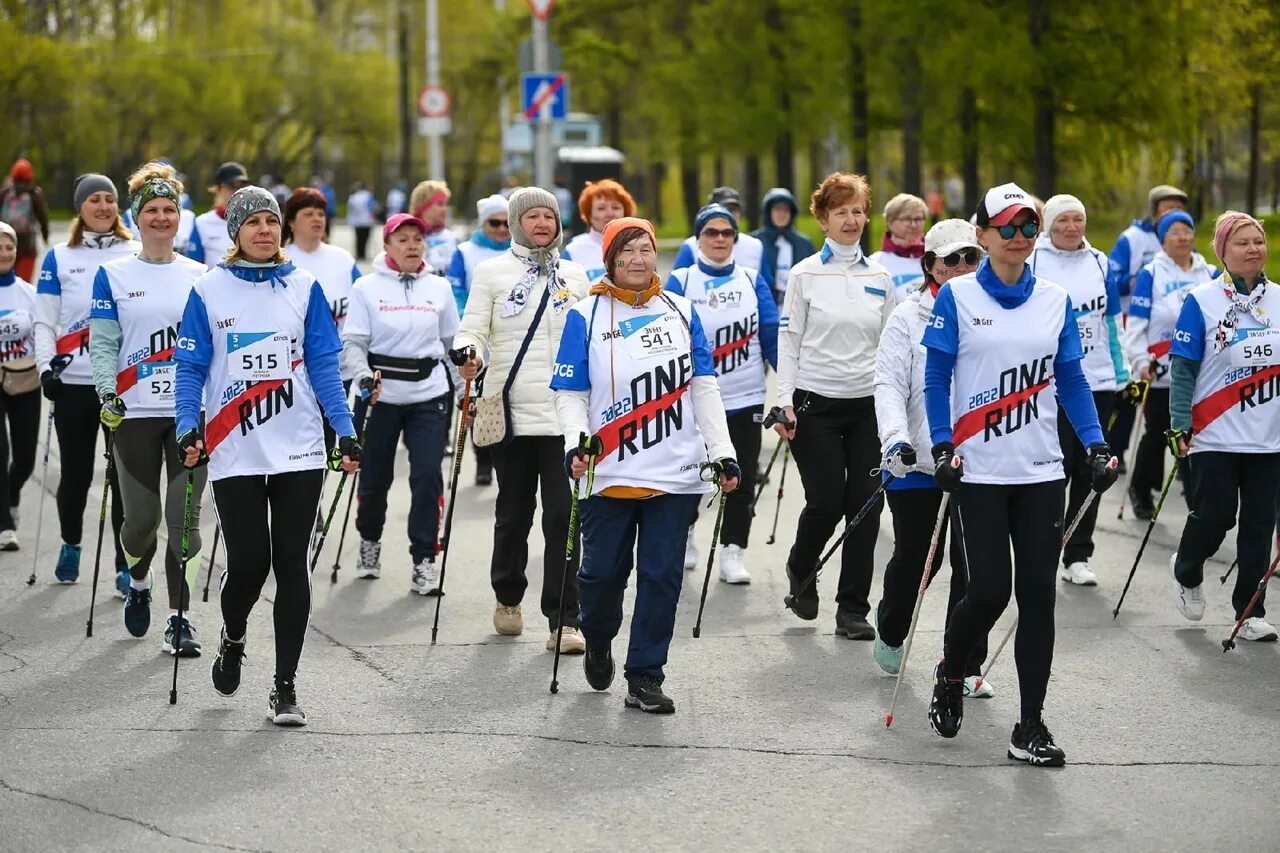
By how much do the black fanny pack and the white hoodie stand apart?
315cm

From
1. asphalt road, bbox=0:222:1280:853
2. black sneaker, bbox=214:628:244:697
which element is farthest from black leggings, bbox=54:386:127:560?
black sneaker, bbox=214:628:244:697

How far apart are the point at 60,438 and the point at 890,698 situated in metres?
4.51

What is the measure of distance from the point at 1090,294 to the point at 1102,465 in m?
3.65

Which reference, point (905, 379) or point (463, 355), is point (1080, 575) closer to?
point (905, 379)

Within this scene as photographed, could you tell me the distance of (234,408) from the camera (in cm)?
752

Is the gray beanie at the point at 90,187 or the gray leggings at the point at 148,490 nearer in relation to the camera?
the gray leggings at the point at 148,490

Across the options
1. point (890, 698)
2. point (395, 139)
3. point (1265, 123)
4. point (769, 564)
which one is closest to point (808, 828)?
point (890, 698)

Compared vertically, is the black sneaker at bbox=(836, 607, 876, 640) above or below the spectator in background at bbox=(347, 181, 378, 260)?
below

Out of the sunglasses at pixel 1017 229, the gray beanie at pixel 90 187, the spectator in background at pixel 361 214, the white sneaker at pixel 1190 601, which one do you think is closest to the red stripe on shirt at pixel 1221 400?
the white sneaker at pixel 1190 601

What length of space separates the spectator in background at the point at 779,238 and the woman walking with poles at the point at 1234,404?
465 centimetres

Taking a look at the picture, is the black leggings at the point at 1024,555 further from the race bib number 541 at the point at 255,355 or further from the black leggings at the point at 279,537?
the race bib number 541 at the point at 255,355

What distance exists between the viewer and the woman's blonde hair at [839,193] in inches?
372

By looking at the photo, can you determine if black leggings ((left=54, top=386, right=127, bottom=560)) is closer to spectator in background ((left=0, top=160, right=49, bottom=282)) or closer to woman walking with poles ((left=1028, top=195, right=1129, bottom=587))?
woman walking with poles ((left=1028, top=195, right=1129, bottom=587))

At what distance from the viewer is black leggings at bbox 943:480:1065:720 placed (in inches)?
274
